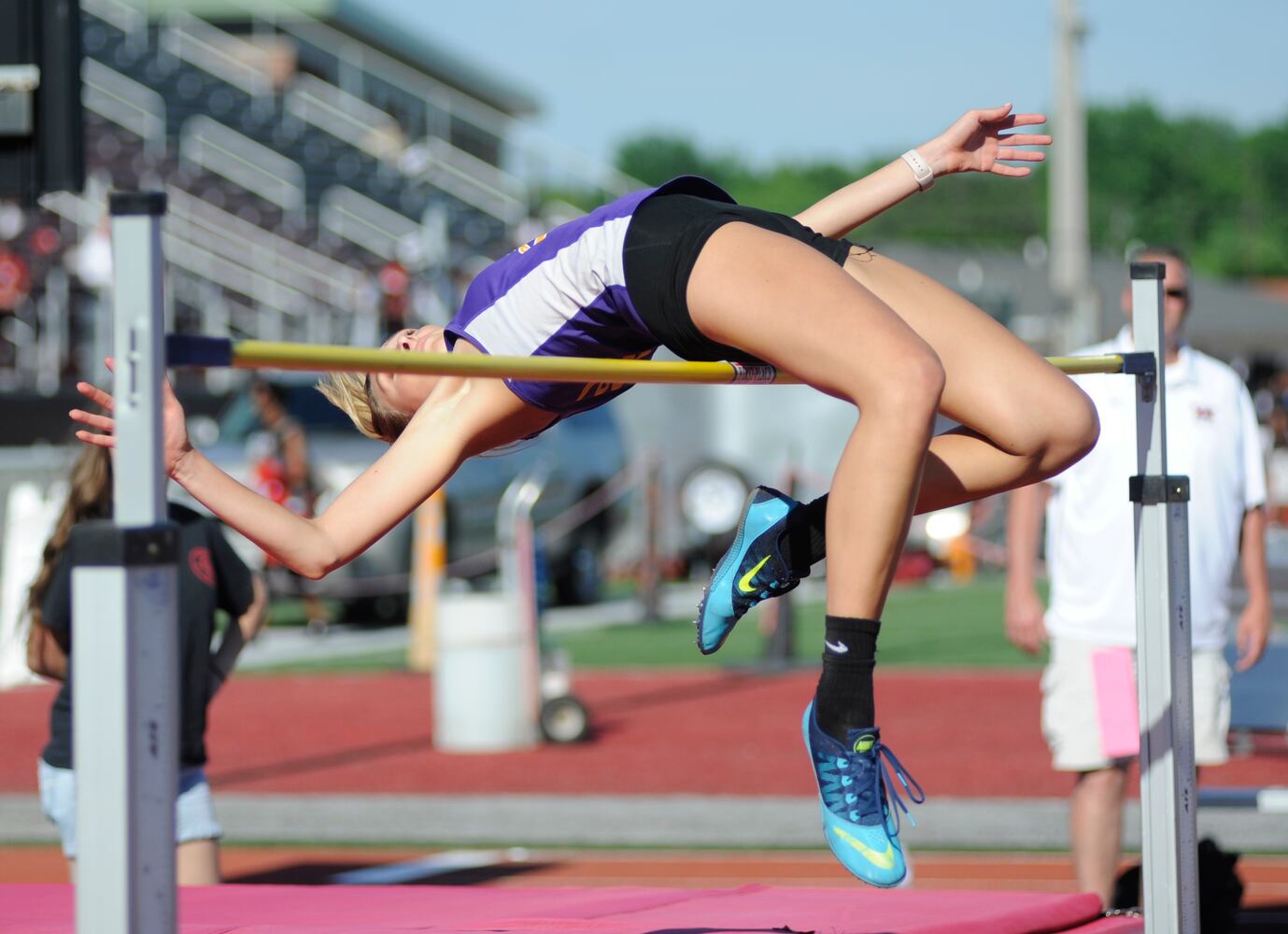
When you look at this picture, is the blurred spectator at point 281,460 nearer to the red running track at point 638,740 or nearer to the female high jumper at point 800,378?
the red running track at point 638,740

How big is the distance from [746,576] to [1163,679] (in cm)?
94

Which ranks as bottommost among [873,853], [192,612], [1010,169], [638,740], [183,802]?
[638,740]

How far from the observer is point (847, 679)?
3.09 metres

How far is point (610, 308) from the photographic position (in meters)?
3.29

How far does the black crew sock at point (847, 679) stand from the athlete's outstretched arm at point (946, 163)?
3.37 ft

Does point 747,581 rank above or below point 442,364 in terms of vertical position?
below

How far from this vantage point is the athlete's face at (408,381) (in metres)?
3.64

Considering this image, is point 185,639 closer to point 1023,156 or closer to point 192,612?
point 192,612

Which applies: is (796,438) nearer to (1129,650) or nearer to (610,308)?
(1129,650)

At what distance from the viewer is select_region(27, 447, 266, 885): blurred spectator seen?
4.68m

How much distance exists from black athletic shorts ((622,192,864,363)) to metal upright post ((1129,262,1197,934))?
98 cm

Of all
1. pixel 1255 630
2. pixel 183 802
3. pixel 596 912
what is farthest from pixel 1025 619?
pixel 183 802

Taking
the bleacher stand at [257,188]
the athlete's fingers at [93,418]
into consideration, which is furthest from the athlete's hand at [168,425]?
the bleacher stand at [257,188]

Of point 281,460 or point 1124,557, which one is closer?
point 1124,557
